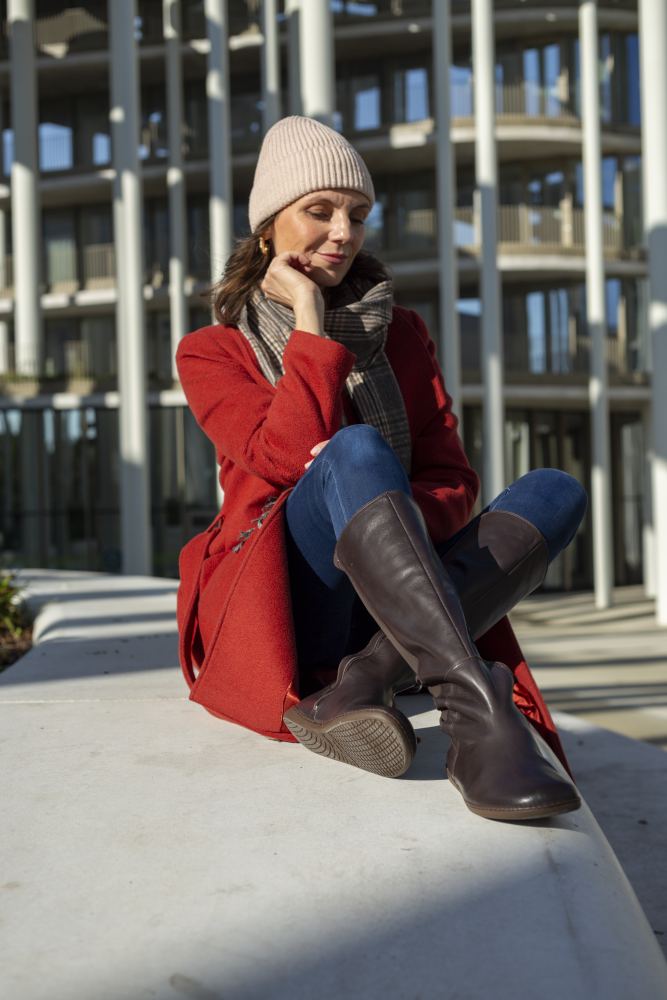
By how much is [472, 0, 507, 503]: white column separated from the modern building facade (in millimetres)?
1660

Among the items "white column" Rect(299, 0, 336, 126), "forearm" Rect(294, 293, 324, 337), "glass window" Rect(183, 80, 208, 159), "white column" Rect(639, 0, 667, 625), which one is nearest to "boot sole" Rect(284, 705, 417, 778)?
"forearm" Rect(294, 293, 324, 337)

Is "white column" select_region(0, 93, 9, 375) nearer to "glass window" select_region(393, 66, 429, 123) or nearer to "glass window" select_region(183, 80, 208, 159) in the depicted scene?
"glass window" select_region(183, 80, 208, 159)

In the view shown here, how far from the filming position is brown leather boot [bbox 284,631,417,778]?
190 centimetres

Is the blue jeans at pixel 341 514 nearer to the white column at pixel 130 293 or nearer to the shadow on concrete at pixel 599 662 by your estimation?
the shadow on concrete at pixel 599 662

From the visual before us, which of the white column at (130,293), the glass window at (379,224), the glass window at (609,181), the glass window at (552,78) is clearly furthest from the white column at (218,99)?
the glass window at (609,181)

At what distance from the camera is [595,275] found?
2159 centimetres

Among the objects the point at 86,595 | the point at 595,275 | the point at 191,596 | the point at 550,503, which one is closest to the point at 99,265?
the point at 595,275

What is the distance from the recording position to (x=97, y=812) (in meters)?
1.87

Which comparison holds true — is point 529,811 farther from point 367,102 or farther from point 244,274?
point 367,102

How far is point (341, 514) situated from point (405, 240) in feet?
75.6

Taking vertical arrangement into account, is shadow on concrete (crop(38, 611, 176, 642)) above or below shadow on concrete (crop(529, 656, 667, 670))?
above

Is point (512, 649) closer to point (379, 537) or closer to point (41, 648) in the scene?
point (379, 537)

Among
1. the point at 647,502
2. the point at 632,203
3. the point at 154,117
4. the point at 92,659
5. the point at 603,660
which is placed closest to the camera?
the point at 92,659

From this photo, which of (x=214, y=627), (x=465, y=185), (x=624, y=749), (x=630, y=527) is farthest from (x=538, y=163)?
(x=214, y=627)
